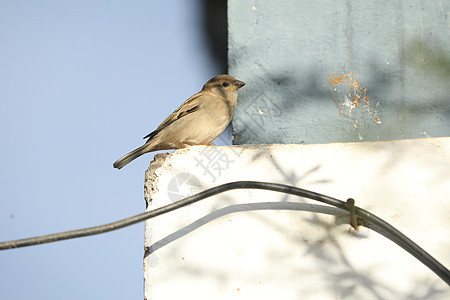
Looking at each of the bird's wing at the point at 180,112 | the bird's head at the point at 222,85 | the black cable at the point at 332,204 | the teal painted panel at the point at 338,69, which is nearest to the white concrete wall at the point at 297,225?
the black cable at the point at 332,204

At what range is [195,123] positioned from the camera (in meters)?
4.38

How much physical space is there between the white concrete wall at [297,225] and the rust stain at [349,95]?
469 mm

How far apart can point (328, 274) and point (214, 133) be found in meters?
2.05

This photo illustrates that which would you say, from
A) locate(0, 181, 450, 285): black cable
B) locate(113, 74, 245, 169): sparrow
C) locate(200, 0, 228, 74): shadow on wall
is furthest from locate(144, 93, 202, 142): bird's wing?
locate(200, 0, 228, 74): shadow on wall

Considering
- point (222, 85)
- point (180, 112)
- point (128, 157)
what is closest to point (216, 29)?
point (222, 85)

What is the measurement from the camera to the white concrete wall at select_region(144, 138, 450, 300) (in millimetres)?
2555

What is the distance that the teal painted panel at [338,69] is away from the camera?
327cm

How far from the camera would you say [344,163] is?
111 inches

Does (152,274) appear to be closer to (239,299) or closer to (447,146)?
(239,299)

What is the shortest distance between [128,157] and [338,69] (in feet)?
6.34

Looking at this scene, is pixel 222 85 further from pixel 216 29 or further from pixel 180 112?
pixel 216 29

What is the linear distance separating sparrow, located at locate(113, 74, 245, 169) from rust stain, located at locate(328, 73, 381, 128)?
105 centimetres

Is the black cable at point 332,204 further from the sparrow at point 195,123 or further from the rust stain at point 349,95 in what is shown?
the sparrow at point 195,123

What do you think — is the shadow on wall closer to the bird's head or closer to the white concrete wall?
the bird's head
